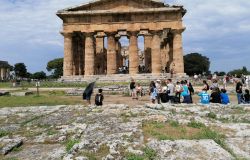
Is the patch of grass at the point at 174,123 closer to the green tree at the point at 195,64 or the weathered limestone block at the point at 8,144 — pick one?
the weathered limestone block at the point at 8,144

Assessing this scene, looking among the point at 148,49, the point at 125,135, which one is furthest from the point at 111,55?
the point at 125,135

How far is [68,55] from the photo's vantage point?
197 ft

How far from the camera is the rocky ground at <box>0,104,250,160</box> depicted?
8.52 meters

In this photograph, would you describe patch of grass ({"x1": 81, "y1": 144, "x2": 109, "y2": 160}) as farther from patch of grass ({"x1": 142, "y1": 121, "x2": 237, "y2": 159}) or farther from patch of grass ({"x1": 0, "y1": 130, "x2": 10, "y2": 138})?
patch of grass ({"x1": 0, "y1": 130, "x2": 10, "y2": 138})

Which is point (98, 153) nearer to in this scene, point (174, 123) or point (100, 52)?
point (174, 123)

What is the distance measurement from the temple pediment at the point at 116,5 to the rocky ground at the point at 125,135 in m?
46.2

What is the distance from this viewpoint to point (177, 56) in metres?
58.5

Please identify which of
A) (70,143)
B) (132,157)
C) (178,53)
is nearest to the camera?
(132,157)

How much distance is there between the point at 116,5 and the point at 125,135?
51.5 m

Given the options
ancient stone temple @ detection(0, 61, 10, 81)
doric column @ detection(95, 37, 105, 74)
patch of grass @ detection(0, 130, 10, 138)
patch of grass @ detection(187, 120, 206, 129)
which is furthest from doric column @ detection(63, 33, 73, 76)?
ancient stone temple @ detection(0, 61, 10, 81)

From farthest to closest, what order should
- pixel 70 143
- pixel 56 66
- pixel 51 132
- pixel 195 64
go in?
pixel 56 66, pixel 195 64, pixel 51 132, pixel 70 143

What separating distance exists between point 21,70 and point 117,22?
102 m

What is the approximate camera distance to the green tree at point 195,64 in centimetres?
13475

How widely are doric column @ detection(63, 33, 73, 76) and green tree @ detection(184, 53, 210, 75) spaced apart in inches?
3210
